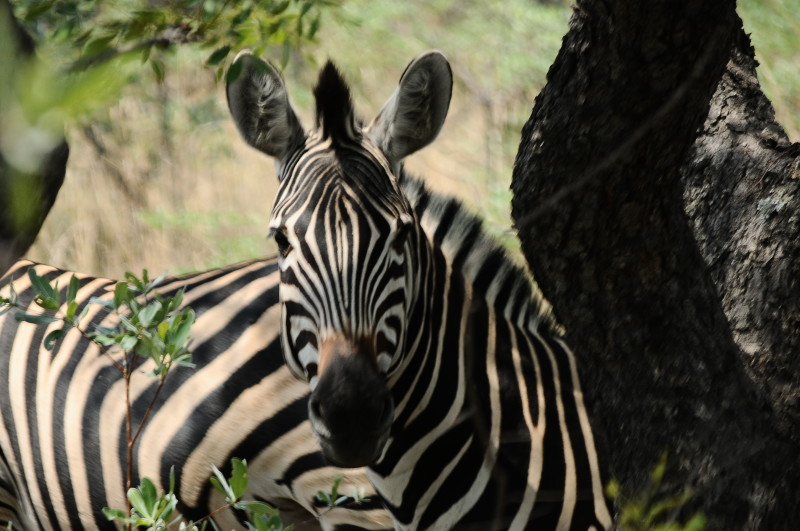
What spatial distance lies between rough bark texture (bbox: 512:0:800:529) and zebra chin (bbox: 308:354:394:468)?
58 cm

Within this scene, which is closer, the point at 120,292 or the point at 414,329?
the point at 120,292

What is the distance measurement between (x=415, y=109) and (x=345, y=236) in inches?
24.4

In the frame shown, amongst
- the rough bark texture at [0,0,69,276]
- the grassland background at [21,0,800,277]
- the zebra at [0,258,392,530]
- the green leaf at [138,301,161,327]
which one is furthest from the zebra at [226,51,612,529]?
the grassland background at [21,0,800,277]

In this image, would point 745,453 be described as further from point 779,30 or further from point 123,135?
point 123,135

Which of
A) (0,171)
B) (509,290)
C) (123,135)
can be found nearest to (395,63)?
(123,135)

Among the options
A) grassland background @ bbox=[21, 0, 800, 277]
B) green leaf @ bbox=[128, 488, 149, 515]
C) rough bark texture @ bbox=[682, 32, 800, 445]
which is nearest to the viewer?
green leaf @ bbox=[128, 488, 149, 515]

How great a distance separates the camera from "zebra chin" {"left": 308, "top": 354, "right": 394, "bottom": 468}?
7.58 feet

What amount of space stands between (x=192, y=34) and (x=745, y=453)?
5.48 ft

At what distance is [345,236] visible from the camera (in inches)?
98.7

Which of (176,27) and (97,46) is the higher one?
(176,27)

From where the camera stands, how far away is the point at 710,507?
2.45 meters

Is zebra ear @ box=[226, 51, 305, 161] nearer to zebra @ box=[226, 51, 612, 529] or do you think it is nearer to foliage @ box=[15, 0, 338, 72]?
zebra @ box=[226, 51, 612, 529]

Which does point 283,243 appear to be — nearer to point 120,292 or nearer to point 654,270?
point 120,292

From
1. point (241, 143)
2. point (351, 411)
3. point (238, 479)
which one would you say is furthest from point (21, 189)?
point (241, 143)
